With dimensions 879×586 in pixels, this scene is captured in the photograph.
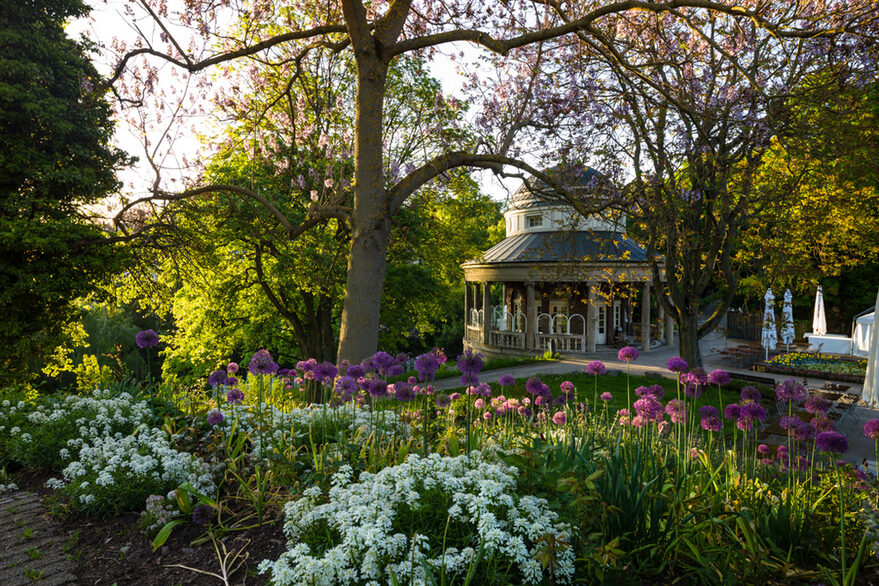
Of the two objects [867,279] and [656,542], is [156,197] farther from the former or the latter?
[867,279]

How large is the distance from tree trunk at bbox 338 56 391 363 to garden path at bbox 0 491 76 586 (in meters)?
3.66

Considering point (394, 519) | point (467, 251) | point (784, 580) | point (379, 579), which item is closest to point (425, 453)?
point (394, 519)

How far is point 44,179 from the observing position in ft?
35.1

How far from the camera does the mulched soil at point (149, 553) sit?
114 inches

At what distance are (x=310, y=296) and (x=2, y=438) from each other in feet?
39.6

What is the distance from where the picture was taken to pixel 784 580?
8.84 feet

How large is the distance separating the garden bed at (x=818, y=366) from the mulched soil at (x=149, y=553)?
17964mm

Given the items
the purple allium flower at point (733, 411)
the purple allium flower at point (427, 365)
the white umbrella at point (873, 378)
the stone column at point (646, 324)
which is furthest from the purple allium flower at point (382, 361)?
the stone column at point (646, 324)

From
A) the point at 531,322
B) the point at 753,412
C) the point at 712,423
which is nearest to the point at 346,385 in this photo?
the point at 712,423

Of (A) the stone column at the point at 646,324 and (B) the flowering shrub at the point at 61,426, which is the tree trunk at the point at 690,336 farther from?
(B) the flowering shrub at the point at 61,426

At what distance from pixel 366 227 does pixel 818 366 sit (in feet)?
58.8

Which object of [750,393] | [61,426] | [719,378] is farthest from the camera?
[61,426]

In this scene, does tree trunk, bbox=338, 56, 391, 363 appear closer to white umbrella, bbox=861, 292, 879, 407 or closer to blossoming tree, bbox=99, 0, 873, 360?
blossoming tree, bbox=99, 0, 873, 360

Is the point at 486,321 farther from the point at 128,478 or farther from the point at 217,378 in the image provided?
the point at 128,478
